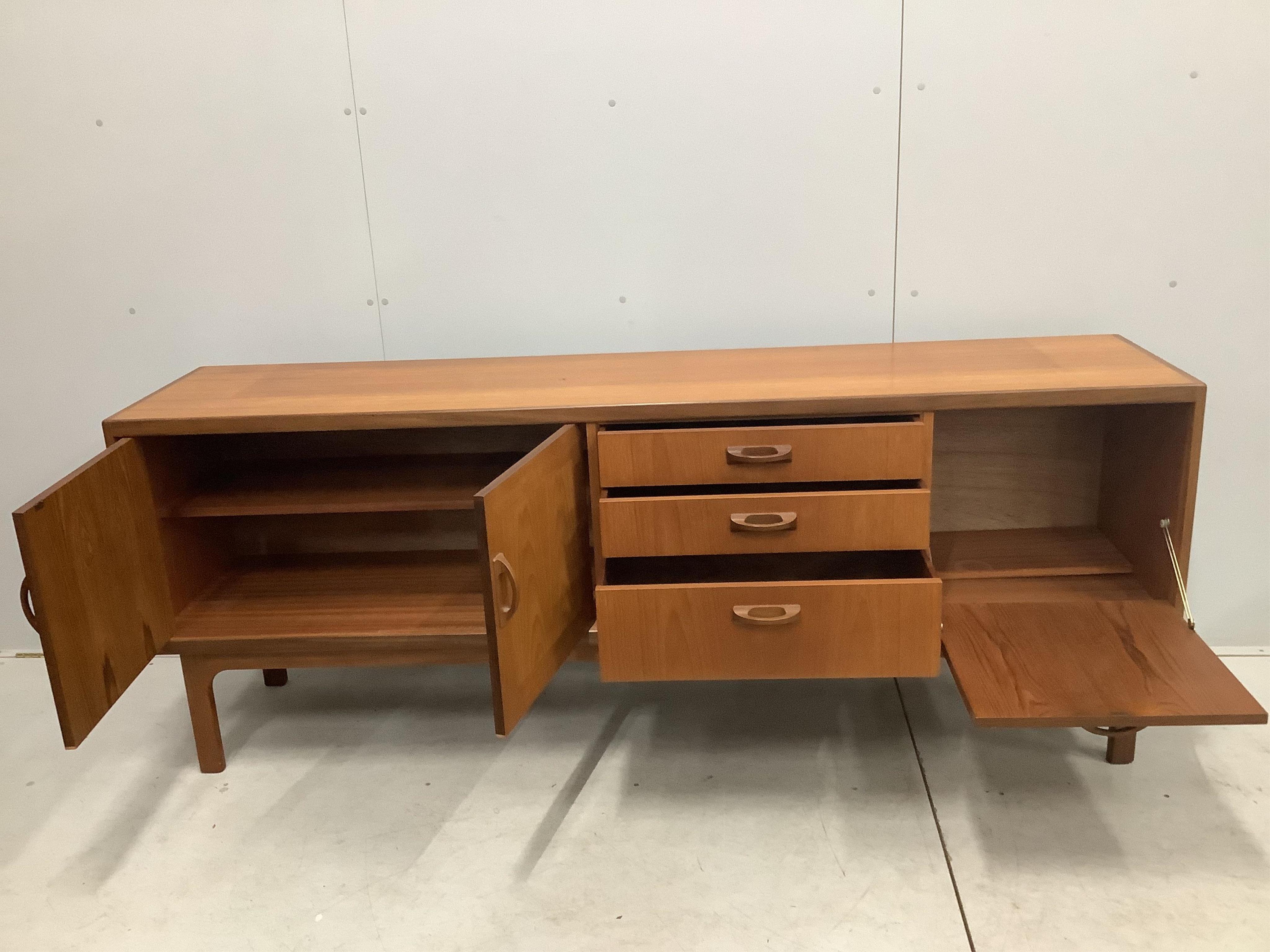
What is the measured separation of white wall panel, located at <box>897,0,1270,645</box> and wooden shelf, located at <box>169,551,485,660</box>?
1068 millimetres

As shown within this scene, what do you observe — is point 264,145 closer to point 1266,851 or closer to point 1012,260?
point 1012,260

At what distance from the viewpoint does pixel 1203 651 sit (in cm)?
156

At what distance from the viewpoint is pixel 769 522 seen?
1.64 meters

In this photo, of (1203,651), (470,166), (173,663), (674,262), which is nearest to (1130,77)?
(674,262)

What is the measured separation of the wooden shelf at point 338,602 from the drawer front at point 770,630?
259mm

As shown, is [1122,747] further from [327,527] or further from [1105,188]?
[327,527]

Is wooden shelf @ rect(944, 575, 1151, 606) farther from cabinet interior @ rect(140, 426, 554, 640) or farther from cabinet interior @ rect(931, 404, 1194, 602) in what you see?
cabinet interior @ rect(140, 426, 554, 640)

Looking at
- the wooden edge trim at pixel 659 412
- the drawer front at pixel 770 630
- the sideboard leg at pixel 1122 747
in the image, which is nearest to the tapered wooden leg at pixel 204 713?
the wooden edge trim at pixel 659 412

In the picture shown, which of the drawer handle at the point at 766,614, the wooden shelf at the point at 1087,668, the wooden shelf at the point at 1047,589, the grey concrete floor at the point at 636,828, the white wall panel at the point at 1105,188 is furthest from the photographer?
the white wall panel at the point at 1105,188

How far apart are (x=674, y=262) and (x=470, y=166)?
46 centimetres

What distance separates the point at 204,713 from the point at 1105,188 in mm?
2025

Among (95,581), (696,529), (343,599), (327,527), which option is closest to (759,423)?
(696,529)

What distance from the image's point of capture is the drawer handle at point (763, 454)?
164 centimetres

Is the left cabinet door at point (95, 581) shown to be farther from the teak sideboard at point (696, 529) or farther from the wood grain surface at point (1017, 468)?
the wood grain surface at point (1017, 468)
